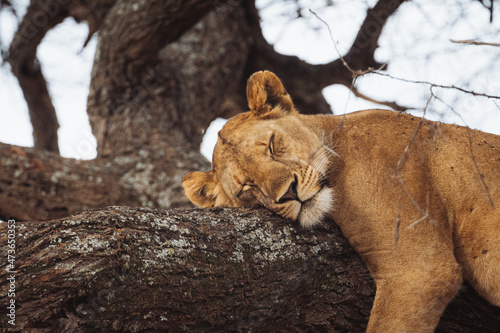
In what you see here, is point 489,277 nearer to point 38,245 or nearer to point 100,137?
point 38,245

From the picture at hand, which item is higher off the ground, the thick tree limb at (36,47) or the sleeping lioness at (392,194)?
the thick tree limb at (36,47)

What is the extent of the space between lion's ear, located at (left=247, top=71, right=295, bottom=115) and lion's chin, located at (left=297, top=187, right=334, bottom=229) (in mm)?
853

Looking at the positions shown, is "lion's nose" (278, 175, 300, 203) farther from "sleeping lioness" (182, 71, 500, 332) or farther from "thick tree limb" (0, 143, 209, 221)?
"thick tree limb" (0, 143, 209, 221)

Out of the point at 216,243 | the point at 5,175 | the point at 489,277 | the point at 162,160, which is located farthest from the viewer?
the point at 162,160

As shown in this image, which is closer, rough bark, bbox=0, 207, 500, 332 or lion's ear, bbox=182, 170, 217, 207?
rough bark, bbox=0, 207, 500, 332

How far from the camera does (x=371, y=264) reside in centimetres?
229

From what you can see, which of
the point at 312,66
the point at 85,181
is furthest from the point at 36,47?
the point at 312,66

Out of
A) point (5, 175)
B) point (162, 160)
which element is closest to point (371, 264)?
point (162, 160)

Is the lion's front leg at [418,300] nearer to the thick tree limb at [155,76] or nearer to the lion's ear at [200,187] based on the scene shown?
the lion's ear at [200,187]

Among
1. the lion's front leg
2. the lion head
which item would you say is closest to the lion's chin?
the lion head

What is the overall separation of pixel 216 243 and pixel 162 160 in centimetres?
257

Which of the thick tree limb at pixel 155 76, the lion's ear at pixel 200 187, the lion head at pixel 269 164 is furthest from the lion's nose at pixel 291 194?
the thick tree limb at pixel 155 76

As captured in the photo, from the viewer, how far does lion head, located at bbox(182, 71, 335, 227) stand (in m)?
2.45

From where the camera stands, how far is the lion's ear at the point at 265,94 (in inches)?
122
